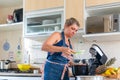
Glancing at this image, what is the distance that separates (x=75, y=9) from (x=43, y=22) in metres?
0.57

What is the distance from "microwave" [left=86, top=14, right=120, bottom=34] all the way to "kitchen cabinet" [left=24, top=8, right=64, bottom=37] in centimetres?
44

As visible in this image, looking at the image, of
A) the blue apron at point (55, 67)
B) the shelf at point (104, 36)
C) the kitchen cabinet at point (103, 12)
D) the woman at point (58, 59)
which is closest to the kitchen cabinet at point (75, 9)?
the kitchen cabinet at point (103, 12)

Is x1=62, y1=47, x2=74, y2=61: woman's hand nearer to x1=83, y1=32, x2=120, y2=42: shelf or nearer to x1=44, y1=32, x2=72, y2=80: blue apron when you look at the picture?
x1=44, y1=32, x2=72, y2=80: blue apron

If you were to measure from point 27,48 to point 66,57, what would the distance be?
Answer: 5.03 ft

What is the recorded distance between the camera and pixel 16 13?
12.8 feet

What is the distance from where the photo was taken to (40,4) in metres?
3.39

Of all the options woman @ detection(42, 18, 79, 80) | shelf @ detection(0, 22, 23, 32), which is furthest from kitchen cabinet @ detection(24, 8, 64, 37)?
woman @ detection(42, 18, 79, 80)

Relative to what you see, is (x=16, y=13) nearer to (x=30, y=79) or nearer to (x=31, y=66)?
(x=31, y=66)

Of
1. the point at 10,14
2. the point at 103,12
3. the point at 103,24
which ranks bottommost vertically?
the point at 103,24

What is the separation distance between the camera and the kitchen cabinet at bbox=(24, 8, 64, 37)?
129 inches

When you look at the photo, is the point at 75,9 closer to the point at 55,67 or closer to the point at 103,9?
the point at 103,9

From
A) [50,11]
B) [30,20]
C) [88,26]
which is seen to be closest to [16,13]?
[30,20]

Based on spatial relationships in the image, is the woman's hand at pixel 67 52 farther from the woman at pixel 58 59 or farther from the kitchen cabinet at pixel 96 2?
the kitchen cabinet at pixel 96 2

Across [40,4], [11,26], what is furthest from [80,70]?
[11,26]
